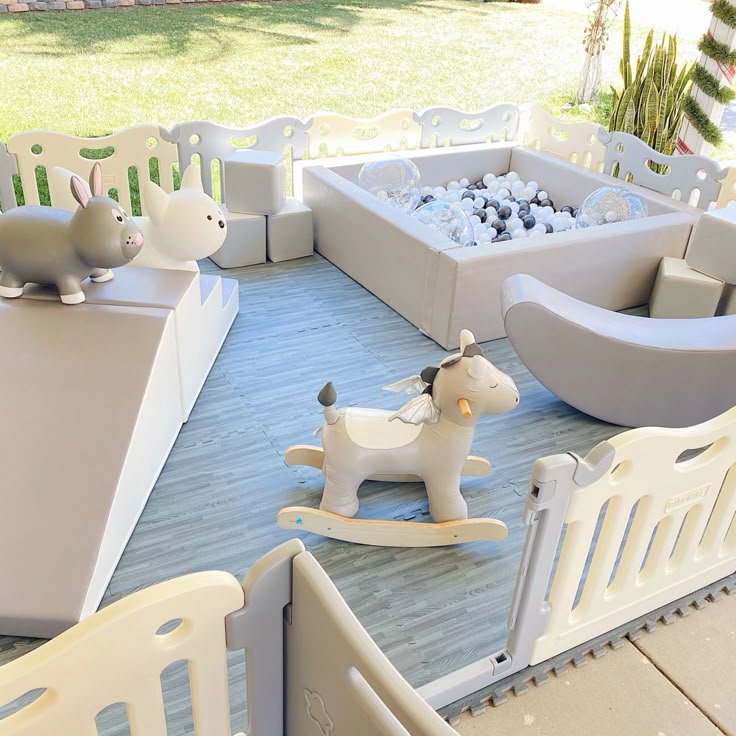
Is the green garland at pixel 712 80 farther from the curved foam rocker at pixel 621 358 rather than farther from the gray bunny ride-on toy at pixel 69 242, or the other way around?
the gray bunny ride-on toy at pixel 69 242

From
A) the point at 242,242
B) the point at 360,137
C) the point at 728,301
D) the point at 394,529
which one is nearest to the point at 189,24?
the point at 360,137

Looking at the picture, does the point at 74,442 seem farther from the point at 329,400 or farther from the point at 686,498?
the point at 686,498

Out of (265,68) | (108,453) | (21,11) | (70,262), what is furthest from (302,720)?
(21,11)

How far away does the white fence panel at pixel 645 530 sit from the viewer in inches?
56.6

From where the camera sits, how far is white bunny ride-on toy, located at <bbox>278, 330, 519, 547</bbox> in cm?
187

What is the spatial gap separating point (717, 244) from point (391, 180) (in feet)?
5.00

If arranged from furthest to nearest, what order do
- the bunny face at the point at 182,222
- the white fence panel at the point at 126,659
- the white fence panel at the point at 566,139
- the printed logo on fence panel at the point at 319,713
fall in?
1. the white fence panel at the point at 566,139
2. the bunny face at the point at 182,222
3. the printed logo on fence panel at the point at 319,713
4. the white fence panel at the point at 126,659

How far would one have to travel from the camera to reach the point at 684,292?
9.97ft

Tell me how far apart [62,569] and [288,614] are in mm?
838

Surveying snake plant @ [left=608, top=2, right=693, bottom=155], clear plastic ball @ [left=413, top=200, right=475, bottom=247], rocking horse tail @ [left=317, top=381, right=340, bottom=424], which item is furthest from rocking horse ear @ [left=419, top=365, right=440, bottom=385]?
snake plant @ [left=608, top=2, right=693, bottom=155]

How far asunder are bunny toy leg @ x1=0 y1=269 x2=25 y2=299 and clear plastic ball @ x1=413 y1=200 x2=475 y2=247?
1.63 m

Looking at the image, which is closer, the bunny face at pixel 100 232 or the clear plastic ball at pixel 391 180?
the bunny face at pixel 100 232

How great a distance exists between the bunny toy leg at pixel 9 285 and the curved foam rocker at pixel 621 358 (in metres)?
1.51

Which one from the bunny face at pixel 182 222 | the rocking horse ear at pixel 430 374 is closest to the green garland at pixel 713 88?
the bunny face at pixel 182 222
